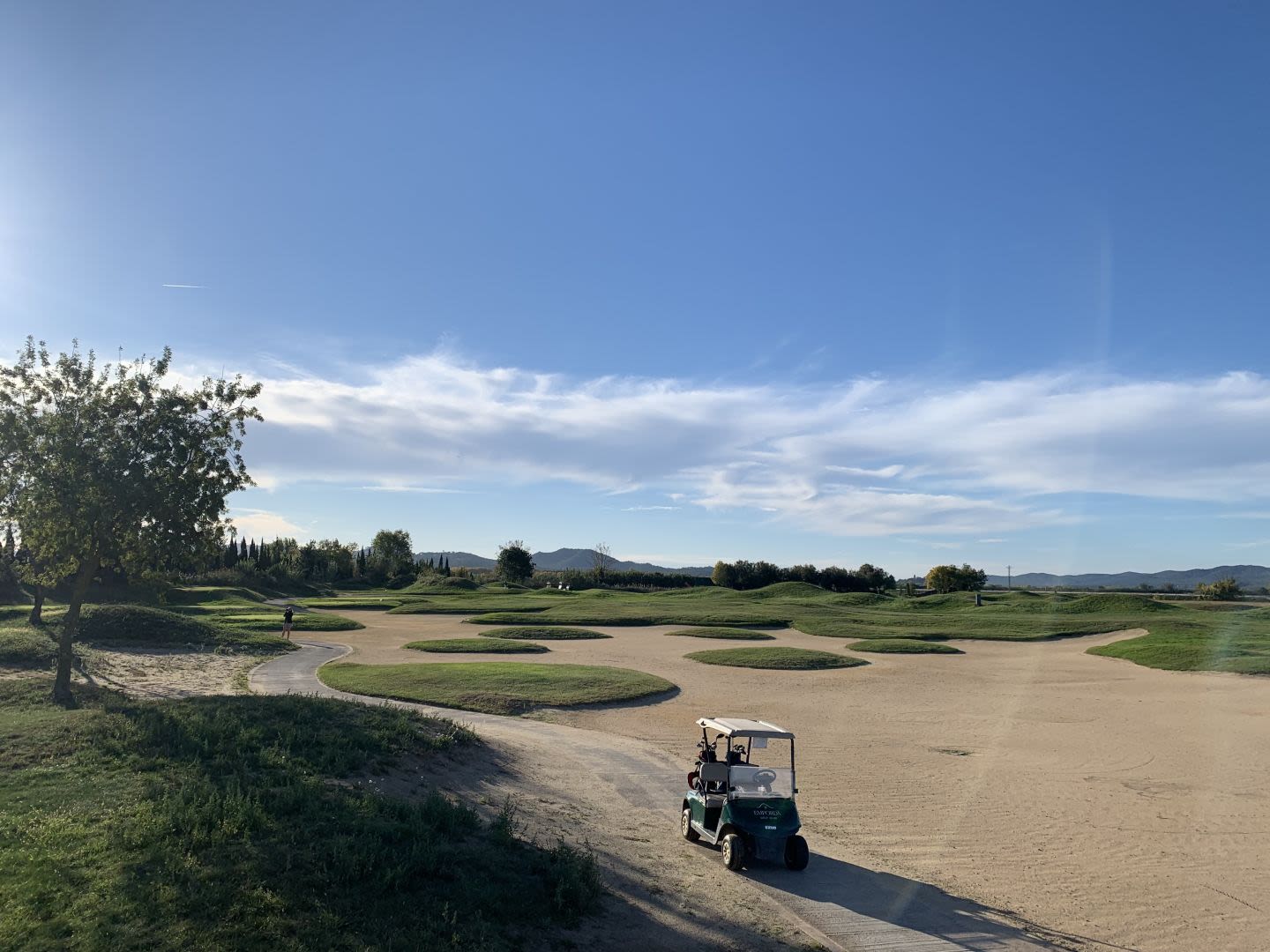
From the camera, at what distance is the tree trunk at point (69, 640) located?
18.4 metres

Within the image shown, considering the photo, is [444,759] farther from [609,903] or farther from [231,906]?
[231,906]

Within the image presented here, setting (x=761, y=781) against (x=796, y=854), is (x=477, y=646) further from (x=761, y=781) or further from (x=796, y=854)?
(x=796, y=854)

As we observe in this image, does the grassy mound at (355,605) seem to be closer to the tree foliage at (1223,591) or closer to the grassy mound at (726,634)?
the grassy mound at (726,634)

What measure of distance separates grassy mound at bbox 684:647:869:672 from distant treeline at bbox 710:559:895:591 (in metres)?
72.4

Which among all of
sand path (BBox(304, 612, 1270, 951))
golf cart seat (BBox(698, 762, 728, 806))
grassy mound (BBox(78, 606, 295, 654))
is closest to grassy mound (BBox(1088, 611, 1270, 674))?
sand path (BBox(304, 612, 1270, 951))

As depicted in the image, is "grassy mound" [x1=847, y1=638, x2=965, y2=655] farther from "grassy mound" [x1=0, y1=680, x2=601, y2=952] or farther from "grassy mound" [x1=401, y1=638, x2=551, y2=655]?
"grassy mound" [x1=0, y1=680, x2=601, y2=952]

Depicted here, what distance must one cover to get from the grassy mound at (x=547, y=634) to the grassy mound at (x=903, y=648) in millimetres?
13932

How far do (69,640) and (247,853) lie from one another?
43.8 feet

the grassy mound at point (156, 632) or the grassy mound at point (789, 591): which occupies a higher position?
the grassy mound at point (789, 591)

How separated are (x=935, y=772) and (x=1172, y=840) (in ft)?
16.6

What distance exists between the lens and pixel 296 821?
10.0 metres

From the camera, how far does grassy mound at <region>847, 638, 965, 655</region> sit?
136 feet

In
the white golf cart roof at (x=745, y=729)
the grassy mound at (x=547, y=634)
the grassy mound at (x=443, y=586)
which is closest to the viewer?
the white golf cart roof at (x=745, y=729)

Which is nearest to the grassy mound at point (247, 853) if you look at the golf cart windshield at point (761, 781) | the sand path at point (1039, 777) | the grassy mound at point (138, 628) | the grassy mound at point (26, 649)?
the golf cart windshield at point (761, 781)
